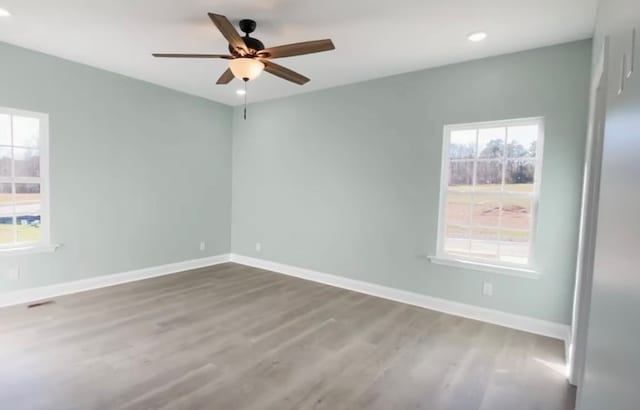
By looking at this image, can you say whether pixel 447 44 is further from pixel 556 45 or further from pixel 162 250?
pixel 162 250

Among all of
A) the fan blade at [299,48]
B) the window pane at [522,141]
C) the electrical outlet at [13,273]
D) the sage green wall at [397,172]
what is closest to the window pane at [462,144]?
the sage green wall at [397,172]

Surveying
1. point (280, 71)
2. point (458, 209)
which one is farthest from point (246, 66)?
point (458, 209)

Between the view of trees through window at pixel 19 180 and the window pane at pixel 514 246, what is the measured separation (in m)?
5.15

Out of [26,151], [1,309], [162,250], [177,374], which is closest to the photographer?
[177,374]

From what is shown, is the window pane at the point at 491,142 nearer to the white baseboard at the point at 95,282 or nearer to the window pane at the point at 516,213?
the window pane at the point at 516,213

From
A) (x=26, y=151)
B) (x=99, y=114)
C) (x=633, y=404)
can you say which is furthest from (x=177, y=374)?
(x=99, y=114)

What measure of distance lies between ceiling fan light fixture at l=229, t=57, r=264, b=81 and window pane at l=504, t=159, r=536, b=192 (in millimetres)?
2655

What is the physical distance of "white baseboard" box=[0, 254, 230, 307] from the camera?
3.63 meters

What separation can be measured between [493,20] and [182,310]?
4.02 m

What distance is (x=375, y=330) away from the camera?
3.22 metres

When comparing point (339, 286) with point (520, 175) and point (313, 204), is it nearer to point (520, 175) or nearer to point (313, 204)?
point (313, 204)

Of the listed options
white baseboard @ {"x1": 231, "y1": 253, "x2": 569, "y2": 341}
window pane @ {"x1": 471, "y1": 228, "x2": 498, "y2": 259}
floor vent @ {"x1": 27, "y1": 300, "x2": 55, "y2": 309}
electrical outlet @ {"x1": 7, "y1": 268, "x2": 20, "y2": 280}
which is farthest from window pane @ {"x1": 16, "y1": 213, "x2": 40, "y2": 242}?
window pane @ {"x1": 471, "y1": 228, "x2": 498, "y2": 259}

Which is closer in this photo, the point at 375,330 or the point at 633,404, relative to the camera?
the point at 633,404

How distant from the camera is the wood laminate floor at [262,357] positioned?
2.14 m
